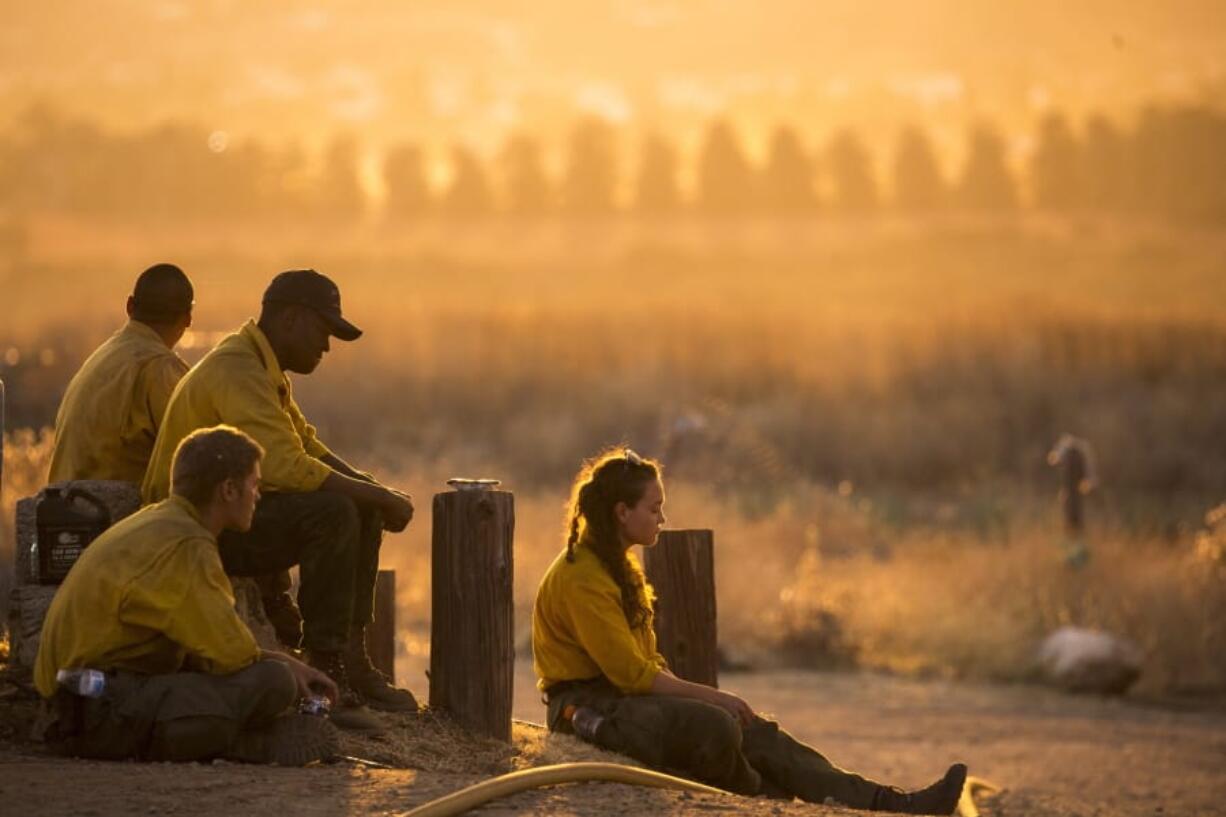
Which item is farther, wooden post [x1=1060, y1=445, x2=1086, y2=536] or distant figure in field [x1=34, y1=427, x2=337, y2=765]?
wooden post [x1=1060, y1=445, x2=1086, y2=536]

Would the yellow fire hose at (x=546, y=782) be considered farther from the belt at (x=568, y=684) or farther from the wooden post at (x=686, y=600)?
the wooden post at (x=686, y=600)

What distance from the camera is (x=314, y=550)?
29.1 feet

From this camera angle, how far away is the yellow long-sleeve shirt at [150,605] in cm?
810

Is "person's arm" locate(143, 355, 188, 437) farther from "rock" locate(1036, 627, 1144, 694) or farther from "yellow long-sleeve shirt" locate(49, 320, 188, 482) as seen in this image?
"rock" locate(1036, 627, 1144, 694)

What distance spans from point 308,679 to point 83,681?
83cm

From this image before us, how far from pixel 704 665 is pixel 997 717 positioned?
27.7ft

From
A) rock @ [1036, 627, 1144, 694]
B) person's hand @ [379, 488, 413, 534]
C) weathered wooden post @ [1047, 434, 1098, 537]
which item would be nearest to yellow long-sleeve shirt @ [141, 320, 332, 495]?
person's hand @ [379, 488, 413, 534]

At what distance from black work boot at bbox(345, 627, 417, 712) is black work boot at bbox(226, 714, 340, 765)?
838mm

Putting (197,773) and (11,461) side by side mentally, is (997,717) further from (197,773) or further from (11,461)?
(197,773)

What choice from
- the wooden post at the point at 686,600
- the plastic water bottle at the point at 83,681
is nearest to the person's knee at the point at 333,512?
the plastic water bottle at the point at 83,681

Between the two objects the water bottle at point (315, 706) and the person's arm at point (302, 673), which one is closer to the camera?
the person's arm at point (302, 673)

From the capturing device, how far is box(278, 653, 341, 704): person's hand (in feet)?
27.7

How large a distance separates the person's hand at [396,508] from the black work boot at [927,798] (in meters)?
2.27

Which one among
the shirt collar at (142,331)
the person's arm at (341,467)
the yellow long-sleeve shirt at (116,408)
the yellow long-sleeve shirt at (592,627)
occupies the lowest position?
the yellow long-sleeve shirt at (592,627)
